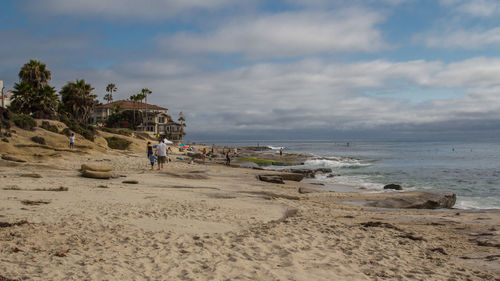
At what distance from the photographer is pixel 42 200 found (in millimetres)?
10250

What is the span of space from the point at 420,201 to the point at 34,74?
51640 mm

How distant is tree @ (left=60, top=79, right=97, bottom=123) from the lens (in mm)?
55844

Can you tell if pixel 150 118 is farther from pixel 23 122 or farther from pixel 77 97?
pixel 23 122

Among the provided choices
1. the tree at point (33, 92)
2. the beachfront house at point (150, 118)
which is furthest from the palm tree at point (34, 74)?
the beachfront house at point (150, 118)

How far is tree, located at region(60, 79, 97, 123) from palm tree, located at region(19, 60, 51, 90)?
158 inches

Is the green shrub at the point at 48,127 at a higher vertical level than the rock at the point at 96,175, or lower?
higher

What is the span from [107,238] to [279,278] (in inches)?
144

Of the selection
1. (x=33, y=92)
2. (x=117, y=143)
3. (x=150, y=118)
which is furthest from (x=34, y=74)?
(x=150, y=118)

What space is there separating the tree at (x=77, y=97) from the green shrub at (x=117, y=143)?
47.5 ft

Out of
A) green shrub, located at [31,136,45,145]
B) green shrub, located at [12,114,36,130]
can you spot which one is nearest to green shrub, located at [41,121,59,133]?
green shrub, located at [12,114,36,130]

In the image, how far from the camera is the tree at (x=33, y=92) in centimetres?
4603

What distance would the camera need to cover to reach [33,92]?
46.8 m

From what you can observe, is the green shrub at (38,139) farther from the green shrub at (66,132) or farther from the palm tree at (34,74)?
the palm tree at (34,74)

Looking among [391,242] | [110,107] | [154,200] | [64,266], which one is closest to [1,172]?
[154,200]
